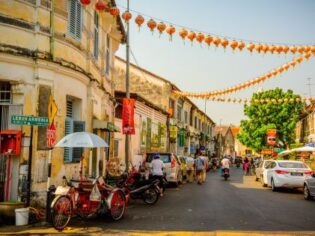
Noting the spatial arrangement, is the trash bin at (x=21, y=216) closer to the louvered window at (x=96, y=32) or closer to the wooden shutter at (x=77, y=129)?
the wooden shutter at (x=77, y=129)

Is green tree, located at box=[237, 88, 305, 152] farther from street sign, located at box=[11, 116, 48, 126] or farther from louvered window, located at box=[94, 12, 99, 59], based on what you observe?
street sign, located at box=[11, 116, 48, 126]

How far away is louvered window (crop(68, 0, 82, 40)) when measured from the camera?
13200 millimetres

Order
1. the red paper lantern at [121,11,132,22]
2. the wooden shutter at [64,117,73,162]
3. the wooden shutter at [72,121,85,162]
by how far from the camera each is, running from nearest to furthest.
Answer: the red paper lantern at [121,11,132,22] < the wooden shutter at [64,117,73,162] < the wooden shutter at [72,121,85,162]

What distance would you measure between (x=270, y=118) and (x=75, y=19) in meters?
42.2

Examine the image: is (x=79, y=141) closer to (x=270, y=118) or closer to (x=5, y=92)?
(x=5, y=92)

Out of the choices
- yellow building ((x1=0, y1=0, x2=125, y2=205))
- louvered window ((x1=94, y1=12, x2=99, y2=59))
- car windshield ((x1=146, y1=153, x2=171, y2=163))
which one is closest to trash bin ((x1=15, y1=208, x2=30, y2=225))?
yellow building ((x1=0, y1=0, x2=125, y2=205))

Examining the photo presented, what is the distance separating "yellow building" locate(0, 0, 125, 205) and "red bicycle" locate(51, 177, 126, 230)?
5.71 feet

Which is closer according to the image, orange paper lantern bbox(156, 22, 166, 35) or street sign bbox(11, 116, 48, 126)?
street sign bbox(11, 116, 48, 126)

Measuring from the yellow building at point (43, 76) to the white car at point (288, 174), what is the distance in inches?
384

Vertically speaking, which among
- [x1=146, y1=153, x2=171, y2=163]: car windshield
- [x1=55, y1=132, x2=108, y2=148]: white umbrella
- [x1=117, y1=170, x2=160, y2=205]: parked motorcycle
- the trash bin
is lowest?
the trash bin

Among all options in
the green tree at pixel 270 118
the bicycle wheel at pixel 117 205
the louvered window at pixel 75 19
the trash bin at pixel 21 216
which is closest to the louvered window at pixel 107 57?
→ the louvered window at pixel 75 19

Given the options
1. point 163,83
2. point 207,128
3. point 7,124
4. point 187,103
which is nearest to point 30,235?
point 7,124

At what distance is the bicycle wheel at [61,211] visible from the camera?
29.5ft

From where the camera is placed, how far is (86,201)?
401 inches
